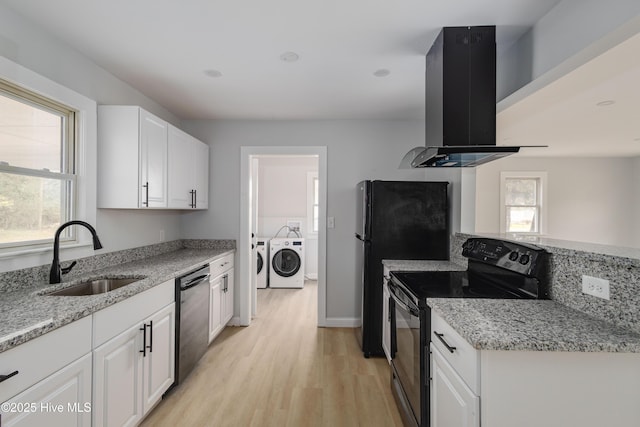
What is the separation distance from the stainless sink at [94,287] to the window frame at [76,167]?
23 centimetres

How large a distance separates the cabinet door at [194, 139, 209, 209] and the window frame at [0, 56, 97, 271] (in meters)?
1.07

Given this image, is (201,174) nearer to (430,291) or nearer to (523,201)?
(430,291)

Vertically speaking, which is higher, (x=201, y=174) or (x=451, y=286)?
(x=201, y=174)

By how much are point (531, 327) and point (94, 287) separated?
242cm

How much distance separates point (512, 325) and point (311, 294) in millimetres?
3848

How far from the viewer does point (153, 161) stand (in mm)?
2391

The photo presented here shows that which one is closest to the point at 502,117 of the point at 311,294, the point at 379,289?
the point at 379,289

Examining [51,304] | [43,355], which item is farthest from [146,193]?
[43,355]

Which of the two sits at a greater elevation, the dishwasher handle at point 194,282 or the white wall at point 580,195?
the white wall at point 580,195

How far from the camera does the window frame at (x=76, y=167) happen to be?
63.4 inches

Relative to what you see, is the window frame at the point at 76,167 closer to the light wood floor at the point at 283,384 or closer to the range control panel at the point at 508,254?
the light wood floor at the point at 283,384

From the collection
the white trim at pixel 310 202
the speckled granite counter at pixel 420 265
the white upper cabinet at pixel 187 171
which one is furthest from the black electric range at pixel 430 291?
the white trim at pixel 310 202

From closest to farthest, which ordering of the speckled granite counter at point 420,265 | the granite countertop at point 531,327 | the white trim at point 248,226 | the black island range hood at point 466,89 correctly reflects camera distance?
1. the granite countertop at point 531,327
2. the black island range hood at point 466,89
3. the speckled granite counter at point 420,265
4. the white trim at point 248,226

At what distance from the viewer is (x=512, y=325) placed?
113 cm
